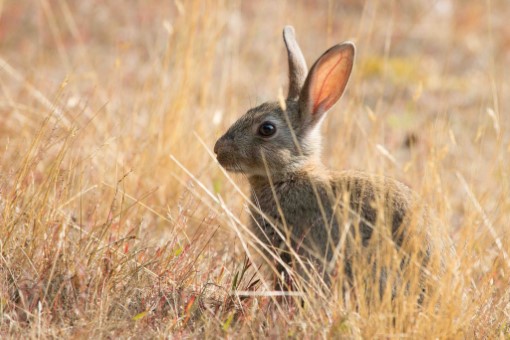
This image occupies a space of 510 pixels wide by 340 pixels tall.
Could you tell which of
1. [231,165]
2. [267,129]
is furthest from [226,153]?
[267,129]

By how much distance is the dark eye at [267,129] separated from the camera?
4.44 metres

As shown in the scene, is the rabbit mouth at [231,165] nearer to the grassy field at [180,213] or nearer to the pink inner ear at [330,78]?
the grassy field at [180,213]

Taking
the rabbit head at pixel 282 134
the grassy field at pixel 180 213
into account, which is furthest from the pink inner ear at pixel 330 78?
the grassy field at pixel 180 213

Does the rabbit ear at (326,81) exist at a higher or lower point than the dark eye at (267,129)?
higher

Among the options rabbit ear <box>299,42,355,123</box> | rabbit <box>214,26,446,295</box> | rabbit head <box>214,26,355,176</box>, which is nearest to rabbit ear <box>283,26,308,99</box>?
rabbit <box>214,26,446,295</box>

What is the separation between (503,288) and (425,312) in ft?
2.56

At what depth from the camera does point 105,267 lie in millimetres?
3633

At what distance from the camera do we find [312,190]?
4168 millimetres

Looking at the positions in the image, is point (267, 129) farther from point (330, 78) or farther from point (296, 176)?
point (330, 78)

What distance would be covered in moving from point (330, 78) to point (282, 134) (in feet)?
1.36

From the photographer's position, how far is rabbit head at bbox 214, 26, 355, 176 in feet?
14.2

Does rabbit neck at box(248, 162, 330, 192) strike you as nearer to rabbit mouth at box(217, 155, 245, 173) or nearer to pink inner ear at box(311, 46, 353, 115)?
rabbit mouth at box(217, 155, 245, 173)

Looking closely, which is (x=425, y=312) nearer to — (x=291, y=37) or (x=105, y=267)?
(x=105, y=267)

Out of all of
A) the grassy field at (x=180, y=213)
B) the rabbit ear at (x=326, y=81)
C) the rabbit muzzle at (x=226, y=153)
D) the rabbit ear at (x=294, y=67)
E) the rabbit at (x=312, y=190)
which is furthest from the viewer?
the rabbit ear at (x=294, y=67)
